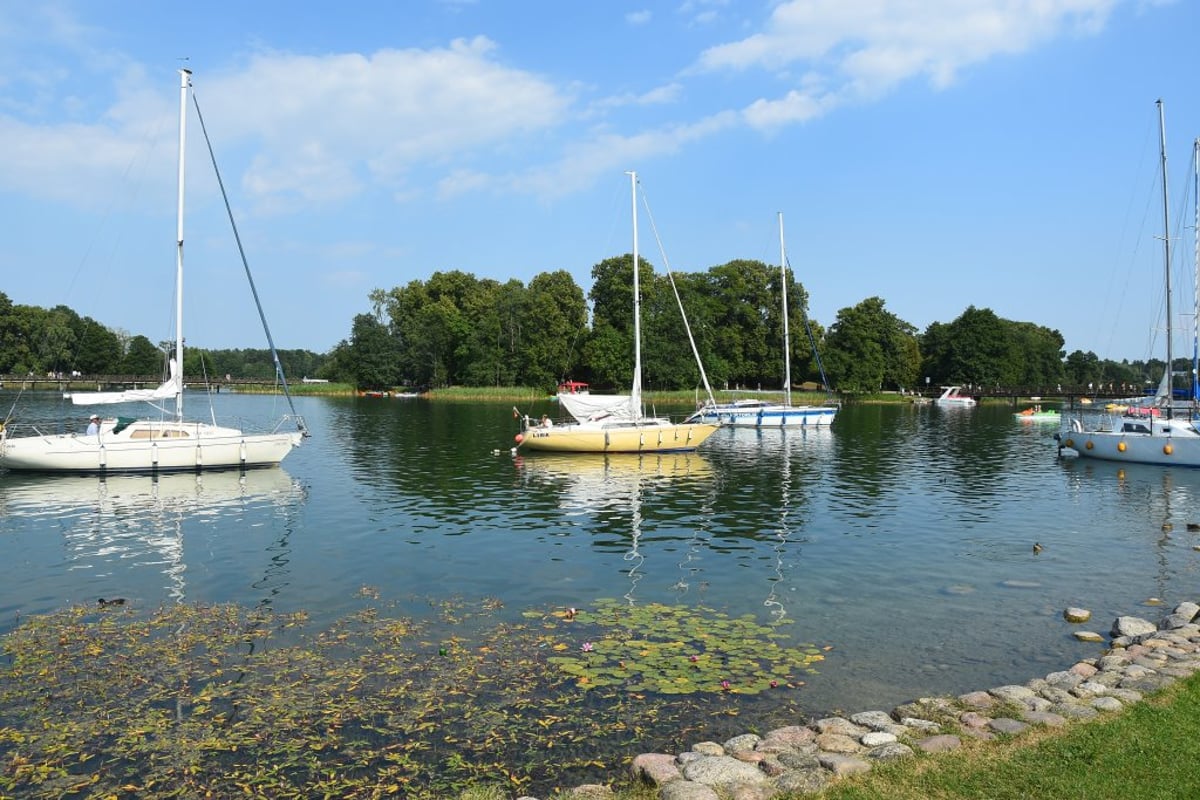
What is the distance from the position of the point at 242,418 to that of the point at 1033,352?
6654 inches

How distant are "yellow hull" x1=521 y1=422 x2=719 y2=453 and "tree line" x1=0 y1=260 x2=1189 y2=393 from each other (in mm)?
76846

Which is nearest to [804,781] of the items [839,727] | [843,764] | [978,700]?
[843,764]

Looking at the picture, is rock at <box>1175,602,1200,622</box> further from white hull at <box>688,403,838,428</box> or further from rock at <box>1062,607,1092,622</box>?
white hull at <box>688,403,838,428</box>

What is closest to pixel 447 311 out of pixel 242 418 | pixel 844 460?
pixel 242 418

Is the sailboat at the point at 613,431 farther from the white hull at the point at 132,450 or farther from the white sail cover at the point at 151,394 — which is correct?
the white sail cover at the point at 151,394

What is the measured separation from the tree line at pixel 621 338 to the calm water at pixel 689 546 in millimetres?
90044

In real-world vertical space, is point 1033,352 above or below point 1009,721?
above

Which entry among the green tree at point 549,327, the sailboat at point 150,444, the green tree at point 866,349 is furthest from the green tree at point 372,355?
the sailboat at point 150,444

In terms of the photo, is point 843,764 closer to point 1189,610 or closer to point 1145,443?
point 1189,610

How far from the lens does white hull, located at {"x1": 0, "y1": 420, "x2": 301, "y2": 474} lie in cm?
3884

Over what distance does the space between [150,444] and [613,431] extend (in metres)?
25.4

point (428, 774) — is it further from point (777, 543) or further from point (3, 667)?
point (777, 543)

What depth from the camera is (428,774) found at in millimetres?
10570

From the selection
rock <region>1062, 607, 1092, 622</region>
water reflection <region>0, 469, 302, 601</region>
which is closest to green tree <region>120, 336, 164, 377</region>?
water reflection <region>0, 469, 302, 601</region>
